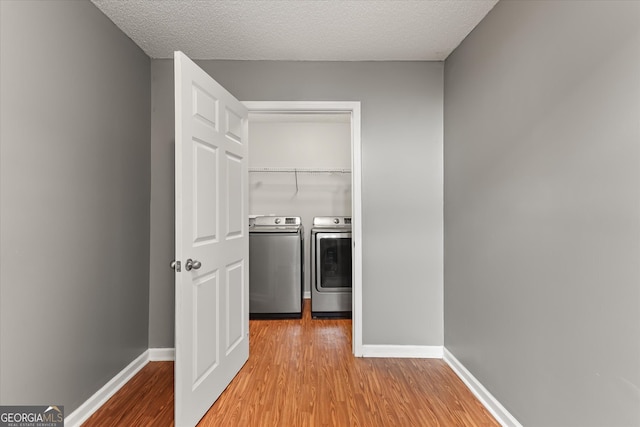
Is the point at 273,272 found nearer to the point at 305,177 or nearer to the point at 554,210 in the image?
the point at 305,177

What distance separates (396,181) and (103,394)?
2399 millimetres

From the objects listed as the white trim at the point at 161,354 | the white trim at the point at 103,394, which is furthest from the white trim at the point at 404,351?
the white trim at the point at 103,394

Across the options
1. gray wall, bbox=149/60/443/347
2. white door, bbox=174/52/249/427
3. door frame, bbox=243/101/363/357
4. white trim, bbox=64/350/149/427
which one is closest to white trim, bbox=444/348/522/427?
gray wall, bbox=149/60/443/347

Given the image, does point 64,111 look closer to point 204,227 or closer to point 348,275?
point 204,227

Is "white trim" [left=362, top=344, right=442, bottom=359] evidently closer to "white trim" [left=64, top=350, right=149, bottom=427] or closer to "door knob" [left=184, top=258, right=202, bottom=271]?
"door knob" [left=184, top=258, right=202, bottom=271]

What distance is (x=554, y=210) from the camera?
1377 mm

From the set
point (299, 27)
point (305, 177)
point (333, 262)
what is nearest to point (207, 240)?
point (299, 27)

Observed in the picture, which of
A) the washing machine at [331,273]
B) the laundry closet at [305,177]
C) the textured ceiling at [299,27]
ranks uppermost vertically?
the textured ceiling at [299,27]

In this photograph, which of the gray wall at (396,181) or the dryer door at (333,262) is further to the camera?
the dryer door at (333,262)

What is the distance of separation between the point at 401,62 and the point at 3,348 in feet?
9.48

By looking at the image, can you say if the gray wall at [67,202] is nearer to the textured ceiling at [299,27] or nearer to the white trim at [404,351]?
the textured ceiling at [299,27]

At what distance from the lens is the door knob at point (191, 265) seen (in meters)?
1.63

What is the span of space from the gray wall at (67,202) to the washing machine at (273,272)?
123 centimetres

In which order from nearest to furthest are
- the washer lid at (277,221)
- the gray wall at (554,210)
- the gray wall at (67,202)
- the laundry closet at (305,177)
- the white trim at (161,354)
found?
the gray wall at (554,210), the gray wall at (67,202), the white trim at (161,354), the washer lid at (277,221), the laundry closet at (305,177)
